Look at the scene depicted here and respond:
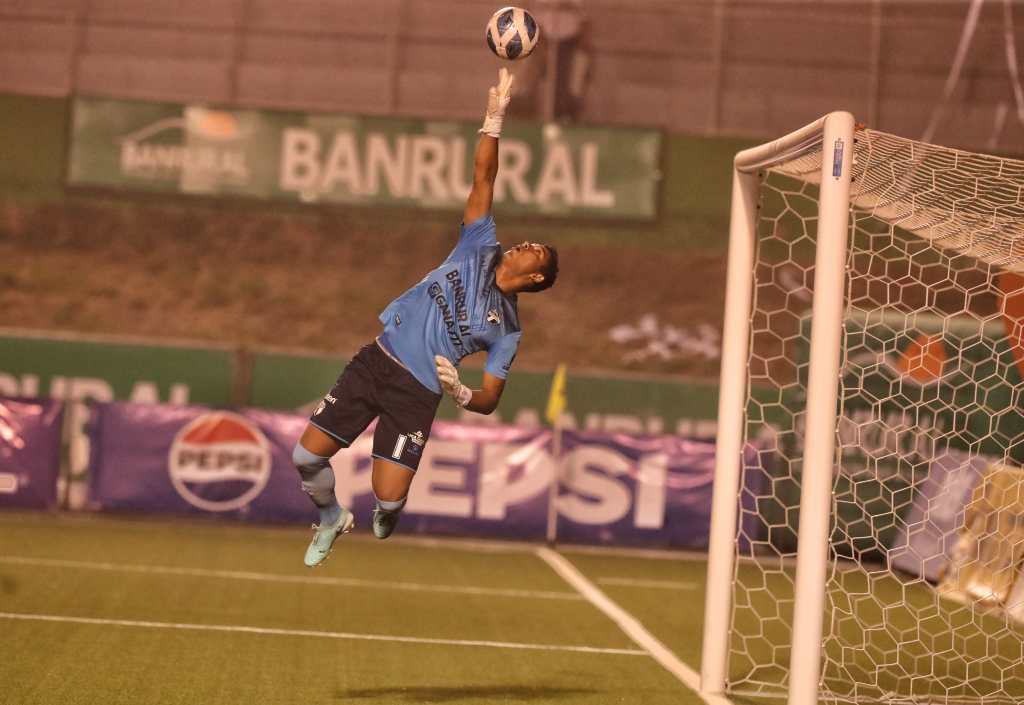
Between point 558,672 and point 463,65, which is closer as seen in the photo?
point 558,672

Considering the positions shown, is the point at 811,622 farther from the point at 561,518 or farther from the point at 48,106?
the point at 48,106

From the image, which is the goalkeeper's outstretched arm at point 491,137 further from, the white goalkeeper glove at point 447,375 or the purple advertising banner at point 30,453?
the purple advertising banner at point 30,453

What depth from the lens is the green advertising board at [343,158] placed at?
73.0 ft

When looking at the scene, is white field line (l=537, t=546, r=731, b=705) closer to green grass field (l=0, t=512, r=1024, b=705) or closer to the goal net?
green grass field (l=0, t=512, r=1024, b=705)

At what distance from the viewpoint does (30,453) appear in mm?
15773

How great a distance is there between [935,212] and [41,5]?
1746 cm

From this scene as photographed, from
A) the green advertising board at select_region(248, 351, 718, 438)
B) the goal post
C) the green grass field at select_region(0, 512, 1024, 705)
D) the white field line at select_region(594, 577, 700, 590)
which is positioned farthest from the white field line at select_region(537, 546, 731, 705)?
the green advertising board at select_region(248, 351, 718, 438)

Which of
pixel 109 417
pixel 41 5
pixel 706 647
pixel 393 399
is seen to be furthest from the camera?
pixel 41 5

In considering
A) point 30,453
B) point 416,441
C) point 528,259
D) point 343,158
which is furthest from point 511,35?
point 343,158

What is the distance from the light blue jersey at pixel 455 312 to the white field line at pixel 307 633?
2563 millimetres

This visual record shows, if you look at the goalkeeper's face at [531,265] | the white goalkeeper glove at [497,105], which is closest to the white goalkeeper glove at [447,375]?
the goalkeeper's face at [531,265]

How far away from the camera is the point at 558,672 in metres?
8.76

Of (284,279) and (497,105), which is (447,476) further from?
(497,105)

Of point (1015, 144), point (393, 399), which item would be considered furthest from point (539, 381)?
point (393, 399)
